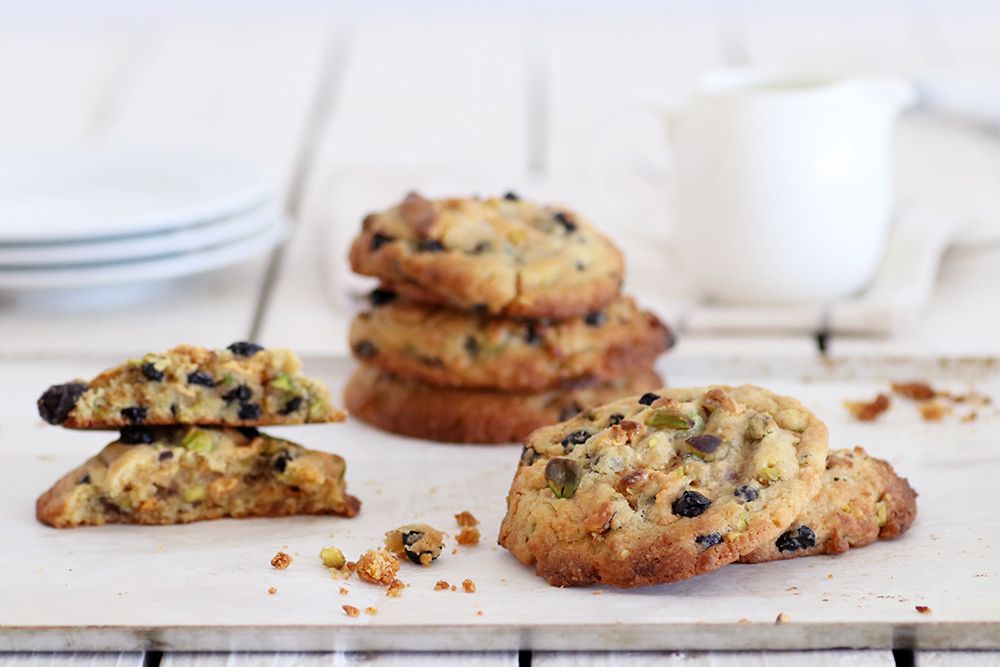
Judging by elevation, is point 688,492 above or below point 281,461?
above

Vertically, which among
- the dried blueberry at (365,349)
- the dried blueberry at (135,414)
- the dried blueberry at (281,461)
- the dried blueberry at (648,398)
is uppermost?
the dried blueberry at (648,398)

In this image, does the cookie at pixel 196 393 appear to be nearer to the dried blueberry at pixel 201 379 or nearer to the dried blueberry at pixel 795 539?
the dried blueberry at pixel 201 379

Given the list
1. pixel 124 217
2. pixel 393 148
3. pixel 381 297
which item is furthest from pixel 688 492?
pixel 393 148

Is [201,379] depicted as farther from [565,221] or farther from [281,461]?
[565,221]

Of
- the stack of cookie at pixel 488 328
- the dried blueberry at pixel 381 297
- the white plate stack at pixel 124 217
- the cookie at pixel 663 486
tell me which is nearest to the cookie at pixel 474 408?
the stack of cookie at pixel 488 328

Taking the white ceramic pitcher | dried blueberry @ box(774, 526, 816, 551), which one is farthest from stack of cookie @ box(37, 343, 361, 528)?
the white ceramic pitcher

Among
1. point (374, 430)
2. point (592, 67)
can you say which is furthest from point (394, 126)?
point (374, 430)
